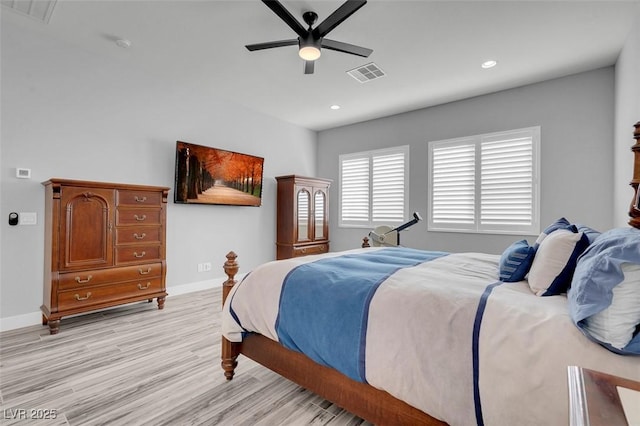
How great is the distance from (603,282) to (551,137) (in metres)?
3.61

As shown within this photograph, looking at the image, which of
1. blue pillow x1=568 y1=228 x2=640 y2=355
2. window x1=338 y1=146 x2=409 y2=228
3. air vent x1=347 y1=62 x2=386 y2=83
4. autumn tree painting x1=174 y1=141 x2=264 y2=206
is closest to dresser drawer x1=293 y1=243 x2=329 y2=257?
window x1=338 y1=146 x2=409 y2=228

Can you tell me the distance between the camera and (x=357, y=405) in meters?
1.52

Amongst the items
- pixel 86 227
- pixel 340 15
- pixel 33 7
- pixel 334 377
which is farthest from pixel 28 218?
pixel 340 15

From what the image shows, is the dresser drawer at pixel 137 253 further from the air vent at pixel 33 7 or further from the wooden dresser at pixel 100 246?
the air vent at pixel 33 7

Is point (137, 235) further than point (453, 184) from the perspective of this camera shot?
No

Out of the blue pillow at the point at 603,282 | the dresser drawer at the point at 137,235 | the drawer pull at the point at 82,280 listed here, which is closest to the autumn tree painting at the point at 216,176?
the dresser drawer at the point at 137,235

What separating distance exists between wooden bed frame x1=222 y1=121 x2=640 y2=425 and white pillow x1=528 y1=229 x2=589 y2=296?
9.3 inches

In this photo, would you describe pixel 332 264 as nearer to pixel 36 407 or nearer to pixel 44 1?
pixel 36 407

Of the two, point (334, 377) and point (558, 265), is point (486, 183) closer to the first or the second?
point (558, 265)

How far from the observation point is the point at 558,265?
1.44 m

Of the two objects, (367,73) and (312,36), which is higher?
(367,73)

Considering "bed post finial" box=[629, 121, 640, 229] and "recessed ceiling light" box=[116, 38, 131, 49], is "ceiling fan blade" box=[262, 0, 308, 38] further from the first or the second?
"bed post finial" box=[629, 121, 640, 229]

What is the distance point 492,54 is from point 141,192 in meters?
4.17

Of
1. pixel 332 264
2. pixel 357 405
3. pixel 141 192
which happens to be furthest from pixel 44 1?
pixel 357 405
